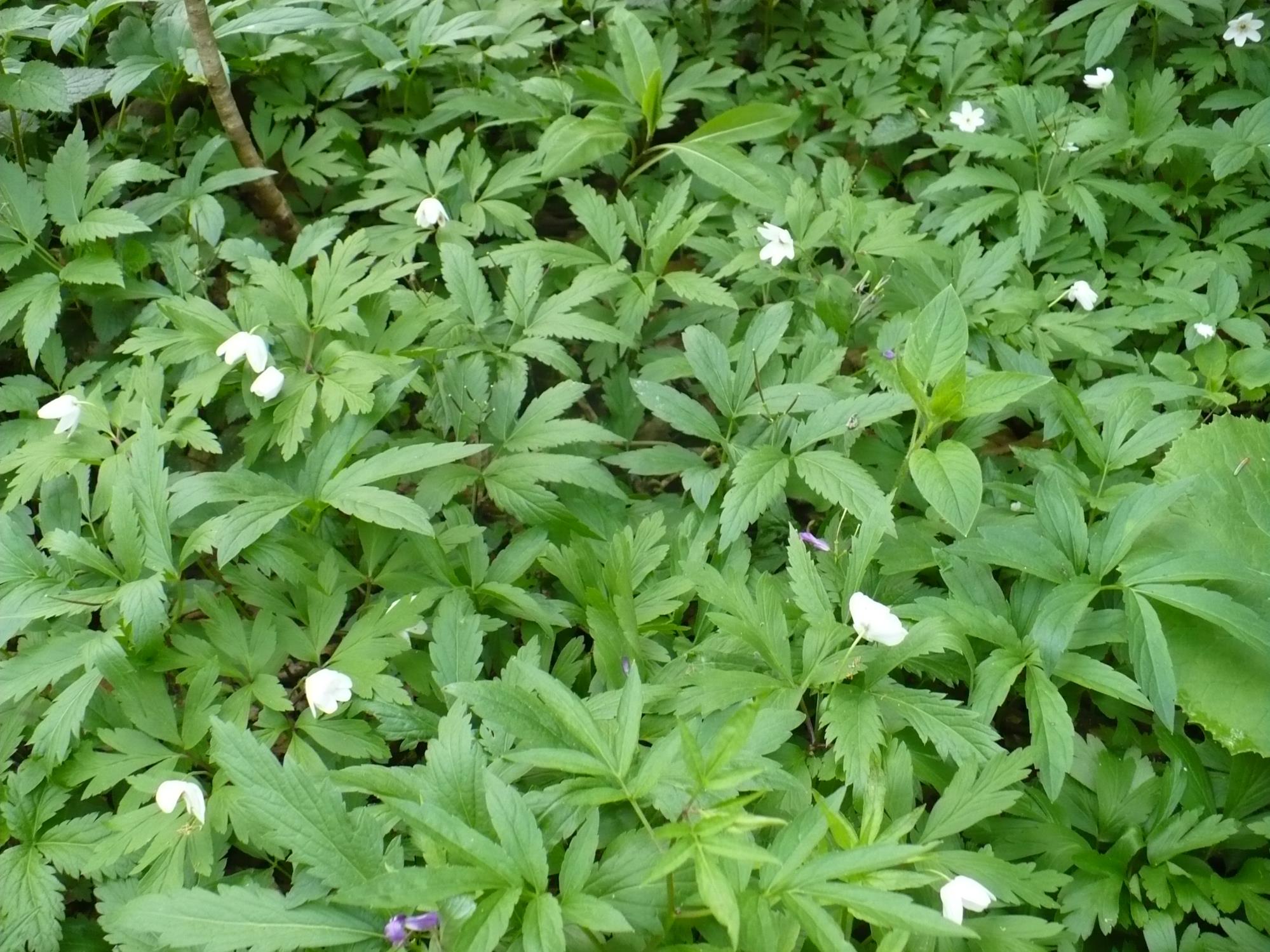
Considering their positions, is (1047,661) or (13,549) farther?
A: (13,549)

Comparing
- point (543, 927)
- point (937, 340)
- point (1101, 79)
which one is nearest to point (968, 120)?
point (1101, 79)

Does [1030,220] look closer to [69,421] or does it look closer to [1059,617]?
[1059,617]

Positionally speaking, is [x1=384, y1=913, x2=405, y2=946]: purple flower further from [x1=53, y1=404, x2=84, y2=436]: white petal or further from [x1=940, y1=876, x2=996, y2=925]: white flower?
[x1=53, y1=404, x2=84, y2=436]: white petal

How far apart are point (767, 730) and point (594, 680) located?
44 centimetres

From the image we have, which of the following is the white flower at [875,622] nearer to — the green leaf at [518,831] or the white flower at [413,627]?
the green leaf at [518,831]

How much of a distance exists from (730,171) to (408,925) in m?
2.19

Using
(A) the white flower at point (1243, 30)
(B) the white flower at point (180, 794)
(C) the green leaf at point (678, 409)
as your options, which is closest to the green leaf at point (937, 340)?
(C) the green leaf at point (678, 409)

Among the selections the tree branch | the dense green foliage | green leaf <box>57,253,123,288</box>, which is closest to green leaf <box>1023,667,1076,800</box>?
the dense green foliage

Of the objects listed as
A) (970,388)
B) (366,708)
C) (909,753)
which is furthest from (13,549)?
(970,388)

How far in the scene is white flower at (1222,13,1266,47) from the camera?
2863 millimetres

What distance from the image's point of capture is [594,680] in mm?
1701

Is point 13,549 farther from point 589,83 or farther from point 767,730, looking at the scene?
point 589,83

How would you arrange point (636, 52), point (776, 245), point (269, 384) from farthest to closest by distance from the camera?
1. point (636, 52)
2. point (776, 245)
3. point (269, 384)

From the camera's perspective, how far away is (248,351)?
1865 mm
